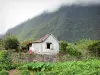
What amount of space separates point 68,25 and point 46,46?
59.0 m

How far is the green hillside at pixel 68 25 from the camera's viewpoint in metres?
96.8

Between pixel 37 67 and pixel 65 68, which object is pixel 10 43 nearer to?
pixel 37 67

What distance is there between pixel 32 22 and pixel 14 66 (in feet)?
318

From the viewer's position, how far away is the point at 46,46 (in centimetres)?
4619

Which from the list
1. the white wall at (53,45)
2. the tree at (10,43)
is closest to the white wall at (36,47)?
the white wall at (53,45)

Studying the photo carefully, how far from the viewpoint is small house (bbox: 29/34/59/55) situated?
4597 centimetres

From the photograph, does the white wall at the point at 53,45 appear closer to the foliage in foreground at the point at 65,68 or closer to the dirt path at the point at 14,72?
the foliage in foreground at the point at 65,68

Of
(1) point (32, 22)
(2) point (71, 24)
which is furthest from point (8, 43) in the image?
(1) point (32, 22)

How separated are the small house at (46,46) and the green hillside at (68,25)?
4372 centimetres

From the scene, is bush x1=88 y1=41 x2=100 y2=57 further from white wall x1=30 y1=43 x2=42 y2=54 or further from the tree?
the tree

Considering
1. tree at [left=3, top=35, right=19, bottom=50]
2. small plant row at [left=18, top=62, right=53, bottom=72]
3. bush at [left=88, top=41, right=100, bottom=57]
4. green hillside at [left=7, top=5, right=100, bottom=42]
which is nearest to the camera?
small plant row at [left=18, top=62, right=53, bottom=72]

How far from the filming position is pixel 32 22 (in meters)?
127

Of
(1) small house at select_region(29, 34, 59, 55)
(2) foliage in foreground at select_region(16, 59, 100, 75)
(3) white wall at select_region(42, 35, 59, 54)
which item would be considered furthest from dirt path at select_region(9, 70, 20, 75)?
(3) white wall at select_region(42, 35, 59, 54)

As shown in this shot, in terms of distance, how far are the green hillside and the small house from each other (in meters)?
43.7
